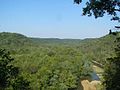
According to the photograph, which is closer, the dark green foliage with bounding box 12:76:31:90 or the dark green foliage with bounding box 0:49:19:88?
the dark green foliage with bounding box 0:49:19:88

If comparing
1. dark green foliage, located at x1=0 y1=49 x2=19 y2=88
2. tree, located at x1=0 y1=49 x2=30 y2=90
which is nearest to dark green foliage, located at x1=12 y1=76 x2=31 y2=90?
tree, located at x1=0 y1=49 x2=30 y2=90

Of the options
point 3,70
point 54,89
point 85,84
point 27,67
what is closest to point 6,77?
point 3,70

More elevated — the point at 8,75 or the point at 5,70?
the point at 5,70

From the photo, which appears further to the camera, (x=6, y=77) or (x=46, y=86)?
(x=46, y=86)

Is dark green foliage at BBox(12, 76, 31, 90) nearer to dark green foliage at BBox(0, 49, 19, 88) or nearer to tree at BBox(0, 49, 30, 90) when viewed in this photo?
tree at BBox(0, 49, 30, 90)

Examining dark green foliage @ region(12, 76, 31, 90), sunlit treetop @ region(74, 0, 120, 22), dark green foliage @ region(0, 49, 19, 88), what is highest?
sunlit treetop @ region(74, 0, 120, 22)

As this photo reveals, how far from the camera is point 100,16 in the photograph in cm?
1304

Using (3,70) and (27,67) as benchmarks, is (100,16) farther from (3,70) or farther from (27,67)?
(27,67)

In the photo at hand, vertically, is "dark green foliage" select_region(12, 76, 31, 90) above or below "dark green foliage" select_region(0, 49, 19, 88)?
below

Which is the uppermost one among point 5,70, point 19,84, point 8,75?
point 5,70

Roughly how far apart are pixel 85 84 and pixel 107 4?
6660 centimetres

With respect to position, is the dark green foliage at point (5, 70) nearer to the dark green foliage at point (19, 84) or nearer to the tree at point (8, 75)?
the tree at point (8, 75)

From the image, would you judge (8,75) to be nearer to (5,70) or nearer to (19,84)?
(5,70)

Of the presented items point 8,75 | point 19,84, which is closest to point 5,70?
point 8,75
